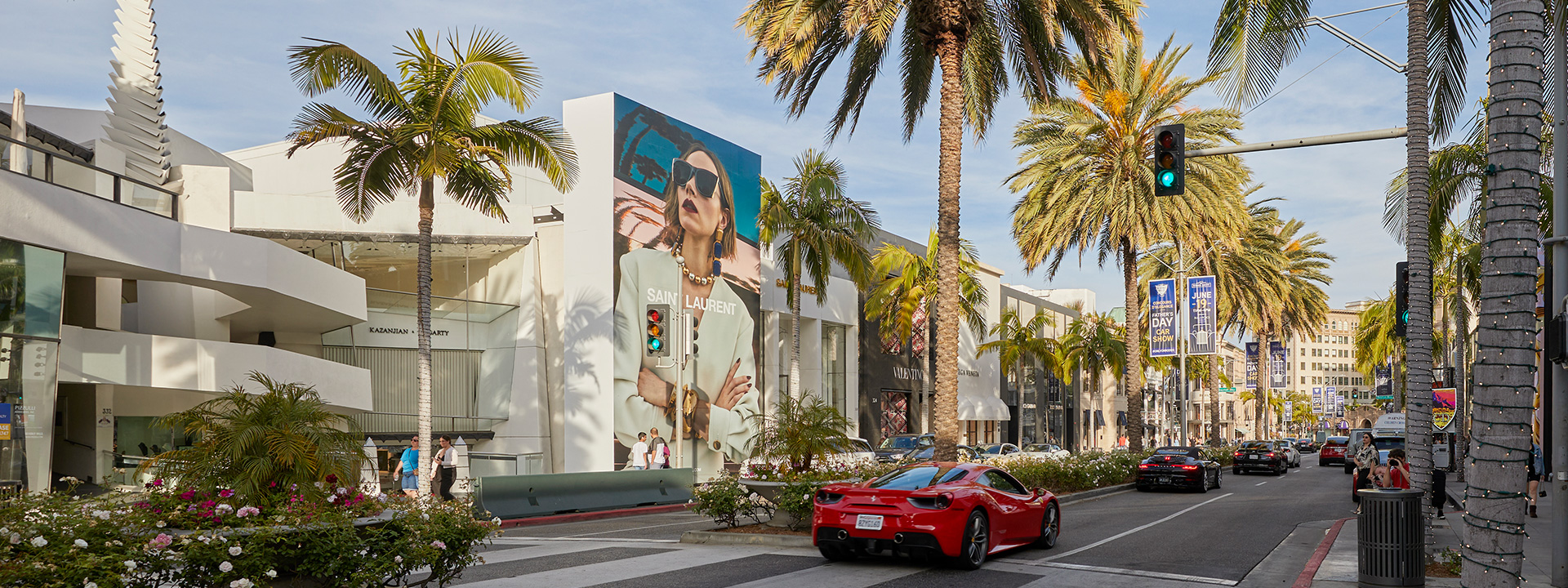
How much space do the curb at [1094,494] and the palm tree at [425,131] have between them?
1314 centimetres

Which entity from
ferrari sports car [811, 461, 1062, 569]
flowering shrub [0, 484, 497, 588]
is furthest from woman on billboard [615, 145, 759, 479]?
flowering shrub [0, 484, 497, 588]

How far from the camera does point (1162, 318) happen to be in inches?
1609

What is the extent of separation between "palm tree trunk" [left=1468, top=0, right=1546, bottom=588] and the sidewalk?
233cm

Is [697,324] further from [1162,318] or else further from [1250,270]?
[1250,270]

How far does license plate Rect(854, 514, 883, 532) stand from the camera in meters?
12.0

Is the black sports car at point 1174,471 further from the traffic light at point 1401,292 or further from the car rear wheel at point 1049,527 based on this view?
the car rear wheel at point 1049,527

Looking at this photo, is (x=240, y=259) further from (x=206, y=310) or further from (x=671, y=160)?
(x=671, y=160)

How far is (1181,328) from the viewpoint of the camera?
4138 centimetres

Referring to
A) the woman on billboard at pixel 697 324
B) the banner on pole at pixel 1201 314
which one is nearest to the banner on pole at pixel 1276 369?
the banner on pole at pixel 1201 314

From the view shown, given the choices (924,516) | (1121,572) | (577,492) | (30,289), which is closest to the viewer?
(924,516)

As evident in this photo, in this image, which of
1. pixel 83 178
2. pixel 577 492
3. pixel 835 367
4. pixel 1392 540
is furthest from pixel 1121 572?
pixel 835 367

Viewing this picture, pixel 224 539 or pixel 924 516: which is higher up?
pixel 224 539

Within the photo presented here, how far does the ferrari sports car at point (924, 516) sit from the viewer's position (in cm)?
1185

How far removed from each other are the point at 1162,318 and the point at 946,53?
23.7 meters
